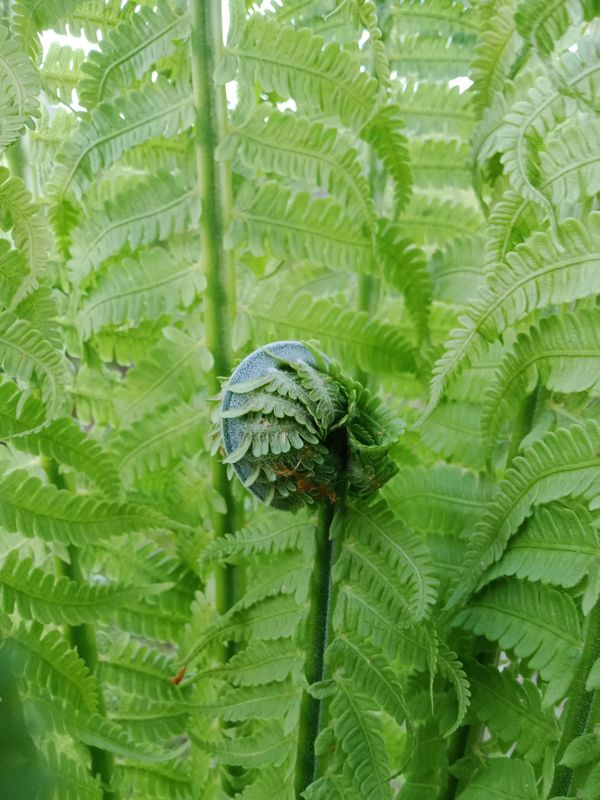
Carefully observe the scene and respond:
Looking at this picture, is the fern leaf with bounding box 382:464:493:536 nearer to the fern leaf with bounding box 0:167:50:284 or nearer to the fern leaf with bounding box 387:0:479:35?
the fern leaf with bounding box 0:167:50:284

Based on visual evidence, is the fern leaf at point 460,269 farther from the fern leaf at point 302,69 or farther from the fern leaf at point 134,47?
the fern leaf at point 134,47

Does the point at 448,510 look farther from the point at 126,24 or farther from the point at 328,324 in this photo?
the point at 126,24

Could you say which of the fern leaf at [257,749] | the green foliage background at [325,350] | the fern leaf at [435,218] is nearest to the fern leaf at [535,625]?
the green foliage background at [325,350]

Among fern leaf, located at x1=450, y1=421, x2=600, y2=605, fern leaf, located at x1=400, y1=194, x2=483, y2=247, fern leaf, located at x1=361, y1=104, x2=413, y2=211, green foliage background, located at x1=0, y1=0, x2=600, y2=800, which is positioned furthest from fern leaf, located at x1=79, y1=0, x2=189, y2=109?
fern leaf, located at x1=450, y1=421, x2=600, y2=605

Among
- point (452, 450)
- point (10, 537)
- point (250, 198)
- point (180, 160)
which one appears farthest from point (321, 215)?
point (10, 537)

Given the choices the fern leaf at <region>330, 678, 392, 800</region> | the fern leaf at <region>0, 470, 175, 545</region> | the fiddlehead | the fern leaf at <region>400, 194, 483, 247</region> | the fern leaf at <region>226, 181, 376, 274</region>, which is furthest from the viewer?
the fern leaf at <region>400, 194, 483, 247</region>

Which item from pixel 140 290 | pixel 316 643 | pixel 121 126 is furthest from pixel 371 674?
pixel 121 126
